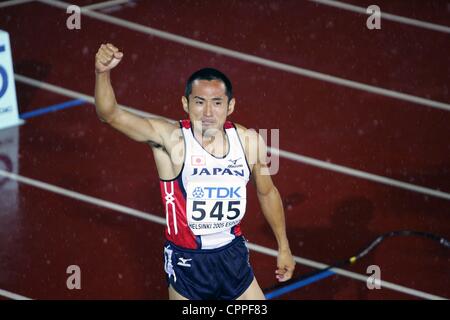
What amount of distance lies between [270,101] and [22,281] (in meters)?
4.45

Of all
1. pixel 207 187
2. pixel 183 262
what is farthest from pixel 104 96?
pixel 183 262

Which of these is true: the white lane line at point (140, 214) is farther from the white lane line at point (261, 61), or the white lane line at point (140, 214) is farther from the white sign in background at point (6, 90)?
the white lane line at point (261, 61)

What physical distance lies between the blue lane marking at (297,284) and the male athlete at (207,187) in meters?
1.65

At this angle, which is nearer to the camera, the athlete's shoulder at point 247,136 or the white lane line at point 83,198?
the athlete's shoulder at point 247,136

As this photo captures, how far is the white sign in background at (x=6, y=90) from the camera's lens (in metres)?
9.99

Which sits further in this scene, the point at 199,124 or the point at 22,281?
the point at 22,281

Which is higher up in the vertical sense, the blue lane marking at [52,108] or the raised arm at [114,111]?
the blue lane marking at [52,108]

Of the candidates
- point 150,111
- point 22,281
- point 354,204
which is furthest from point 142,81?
point 22,281

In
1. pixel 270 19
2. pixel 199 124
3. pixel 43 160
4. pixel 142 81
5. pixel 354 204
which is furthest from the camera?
pixel 270 19

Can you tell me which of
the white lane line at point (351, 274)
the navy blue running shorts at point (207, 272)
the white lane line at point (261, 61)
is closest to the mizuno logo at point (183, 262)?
the navy blue running shorts at point (207, 272)

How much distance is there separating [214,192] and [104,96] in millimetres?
903

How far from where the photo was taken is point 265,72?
11578 mm

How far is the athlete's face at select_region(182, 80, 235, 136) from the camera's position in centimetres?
525
